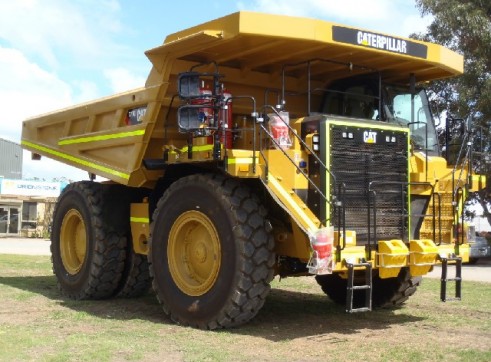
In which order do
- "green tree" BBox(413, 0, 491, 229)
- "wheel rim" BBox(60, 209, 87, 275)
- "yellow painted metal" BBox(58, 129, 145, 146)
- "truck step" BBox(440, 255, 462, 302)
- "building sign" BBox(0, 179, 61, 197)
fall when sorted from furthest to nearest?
"building sign" BBox(0, 179, 61, 197), "green tree" BBox(413, 0, 491, 229), "wheel rim" BBox(60, 209, 87, 275), "yellow painted metal" BBox(58, 129, 145, 146), "truck step" BBox(440, 255, 462, 302)

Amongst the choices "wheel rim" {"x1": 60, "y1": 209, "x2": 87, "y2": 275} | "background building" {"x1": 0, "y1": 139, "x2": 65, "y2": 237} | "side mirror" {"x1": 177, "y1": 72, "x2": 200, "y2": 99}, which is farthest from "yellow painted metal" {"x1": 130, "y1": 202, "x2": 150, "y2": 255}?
"background building" {"x1": 0, "y1": 139, "x2": 65, "y2": 237}

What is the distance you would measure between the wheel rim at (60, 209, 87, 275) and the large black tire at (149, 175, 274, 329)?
99.4 inches

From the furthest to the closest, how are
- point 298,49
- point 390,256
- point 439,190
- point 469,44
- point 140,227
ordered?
1. point 469,44
2. point 140,227
3. point 439,190
4. point 298,49
5. point 390,256

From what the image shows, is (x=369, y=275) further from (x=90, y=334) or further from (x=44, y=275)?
(x=44, y=275)

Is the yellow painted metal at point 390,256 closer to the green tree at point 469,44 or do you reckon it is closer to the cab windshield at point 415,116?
the cab windshield at point 415,116

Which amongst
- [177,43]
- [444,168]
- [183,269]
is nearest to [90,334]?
[183,269]

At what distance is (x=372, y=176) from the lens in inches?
290

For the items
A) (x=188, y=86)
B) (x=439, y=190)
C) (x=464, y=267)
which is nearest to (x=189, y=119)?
(x=188, y=86)

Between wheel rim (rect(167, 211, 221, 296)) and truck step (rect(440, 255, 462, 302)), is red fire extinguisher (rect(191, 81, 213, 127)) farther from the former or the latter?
truck step (rect(440, 255, 462, 302))

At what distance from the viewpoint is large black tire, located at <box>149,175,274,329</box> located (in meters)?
6.70

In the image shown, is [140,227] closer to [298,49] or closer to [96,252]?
[96,252]

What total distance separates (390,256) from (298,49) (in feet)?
8.12

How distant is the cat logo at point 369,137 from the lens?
288 inches

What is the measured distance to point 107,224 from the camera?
30.3ft
